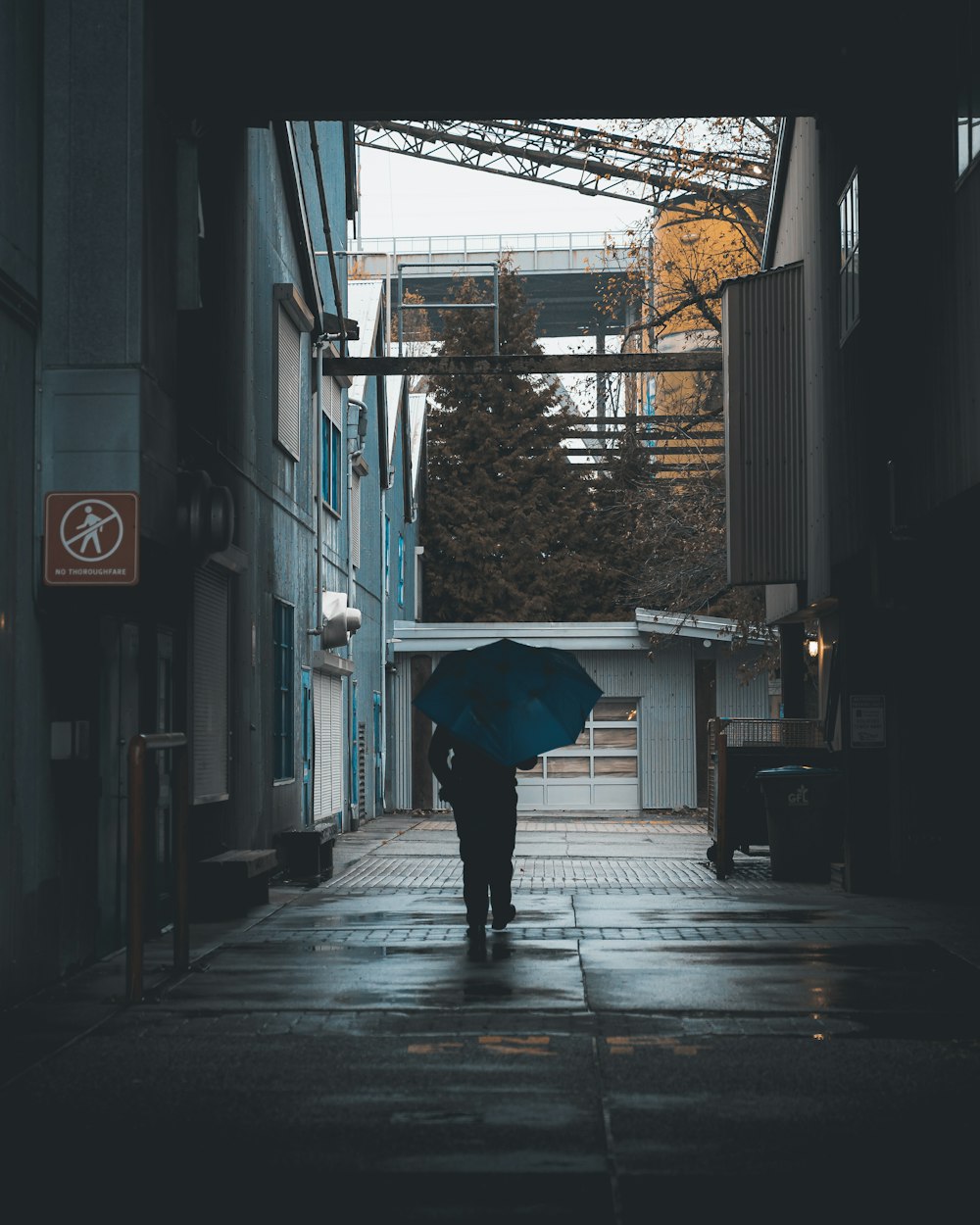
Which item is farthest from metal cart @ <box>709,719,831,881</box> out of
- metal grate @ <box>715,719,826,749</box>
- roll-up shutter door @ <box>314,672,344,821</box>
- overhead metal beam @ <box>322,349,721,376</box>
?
roll-up shutter door @ <box>314,672,344,821</box>

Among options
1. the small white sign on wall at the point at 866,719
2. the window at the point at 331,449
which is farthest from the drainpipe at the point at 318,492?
the small white sign on wall at the point at 866,719

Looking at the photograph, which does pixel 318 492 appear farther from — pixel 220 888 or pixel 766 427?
pixel 220 888

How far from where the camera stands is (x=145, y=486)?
10.4 m

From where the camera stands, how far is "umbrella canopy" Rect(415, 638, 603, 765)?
11094 millimetres

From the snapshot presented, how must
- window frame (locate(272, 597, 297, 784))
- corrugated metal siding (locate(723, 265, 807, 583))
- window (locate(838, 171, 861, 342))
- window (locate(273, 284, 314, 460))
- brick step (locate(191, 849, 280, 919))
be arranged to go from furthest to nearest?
1. window (locate(273, 284, 314, 460))
2. corrugated metal siding (locate(723, 265, 807, 583))
3. window frame (locate(272, 597, 297, 784))
4. window (locate(838, 171, 861, 342))
5. brick step (locate(191, 849, 280, 919))

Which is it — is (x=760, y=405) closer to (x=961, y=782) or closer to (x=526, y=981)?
(x=961, y=782)

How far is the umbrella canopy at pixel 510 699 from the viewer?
36.4 feet

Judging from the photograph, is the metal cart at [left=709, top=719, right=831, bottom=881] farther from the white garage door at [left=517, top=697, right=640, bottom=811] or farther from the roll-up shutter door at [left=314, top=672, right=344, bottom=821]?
the white garage door at [left=517, top=697, right=640, bottom=811]

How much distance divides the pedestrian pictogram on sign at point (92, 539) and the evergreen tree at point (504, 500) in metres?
36.6

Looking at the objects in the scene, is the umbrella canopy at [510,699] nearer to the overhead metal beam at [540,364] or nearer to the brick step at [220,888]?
the brick step at [220,888]

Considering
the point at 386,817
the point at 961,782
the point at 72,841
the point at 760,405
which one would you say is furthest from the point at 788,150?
the point at 386,817

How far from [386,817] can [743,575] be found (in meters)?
13.0

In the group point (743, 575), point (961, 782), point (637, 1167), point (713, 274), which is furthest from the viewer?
point (713, 274)

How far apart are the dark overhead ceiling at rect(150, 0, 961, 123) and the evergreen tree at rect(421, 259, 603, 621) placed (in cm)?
3221
